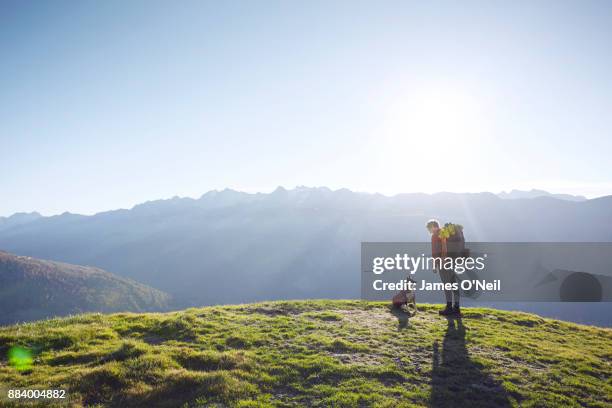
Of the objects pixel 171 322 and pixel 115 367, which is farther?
pixel 171 322

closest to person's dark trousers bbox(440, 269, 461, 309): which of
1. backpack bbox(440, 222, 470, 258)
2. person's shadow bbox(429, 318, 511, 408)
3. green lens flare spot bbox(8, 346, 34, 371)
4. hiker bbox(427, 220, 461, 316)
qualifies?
hiker bbox(427, 220, 461, 316)

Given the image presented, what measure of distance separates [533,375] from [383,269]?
499 inches

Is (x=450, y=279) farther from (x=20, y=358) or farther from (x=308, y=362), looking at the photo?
(x=20, y=358)

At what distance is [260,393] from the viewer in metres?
9.90

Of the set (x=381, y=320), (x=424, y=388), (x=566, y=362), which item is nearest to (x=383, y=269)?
(x=381, y=320)

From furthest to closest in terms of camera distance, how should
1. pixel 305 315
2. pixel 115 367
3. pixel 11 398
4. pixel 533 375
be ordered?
pixel 305 315 < pixel 533 375 < pixel 115 367 < pixel 11 398

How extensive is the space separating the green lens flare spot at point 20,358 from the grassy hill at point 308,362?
0.70 ft

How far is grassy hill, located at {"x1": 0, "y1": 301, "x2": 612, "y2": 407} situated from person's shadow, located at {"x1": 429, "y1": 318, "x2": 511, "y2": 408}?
0.04 meters

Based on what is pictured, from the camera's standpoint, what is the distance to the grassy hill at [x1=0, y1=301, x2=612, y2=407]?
975 centimetres

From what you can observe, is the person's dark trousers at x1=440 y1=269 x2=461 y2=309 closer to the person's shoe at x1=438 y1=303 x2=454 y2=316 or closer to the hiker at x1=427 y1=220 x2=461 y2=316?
the hiker at x1=427 y1=220 x2=461 y2=316

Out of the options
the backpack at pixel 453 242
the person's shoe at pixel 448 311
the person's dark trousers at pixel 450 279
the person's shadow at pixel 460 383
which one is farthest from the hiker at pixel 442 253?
the person's shadow at pixel 460 383

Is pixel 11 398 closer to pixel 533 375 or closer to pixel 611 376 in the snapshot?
pixel 533 375

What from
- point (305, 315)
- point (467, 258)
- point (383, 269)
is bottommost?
point (305, 315)

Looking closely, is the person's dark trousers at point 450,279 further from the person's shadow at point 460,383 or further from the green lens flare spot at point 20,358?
the green lens flare spot at point 20,358
